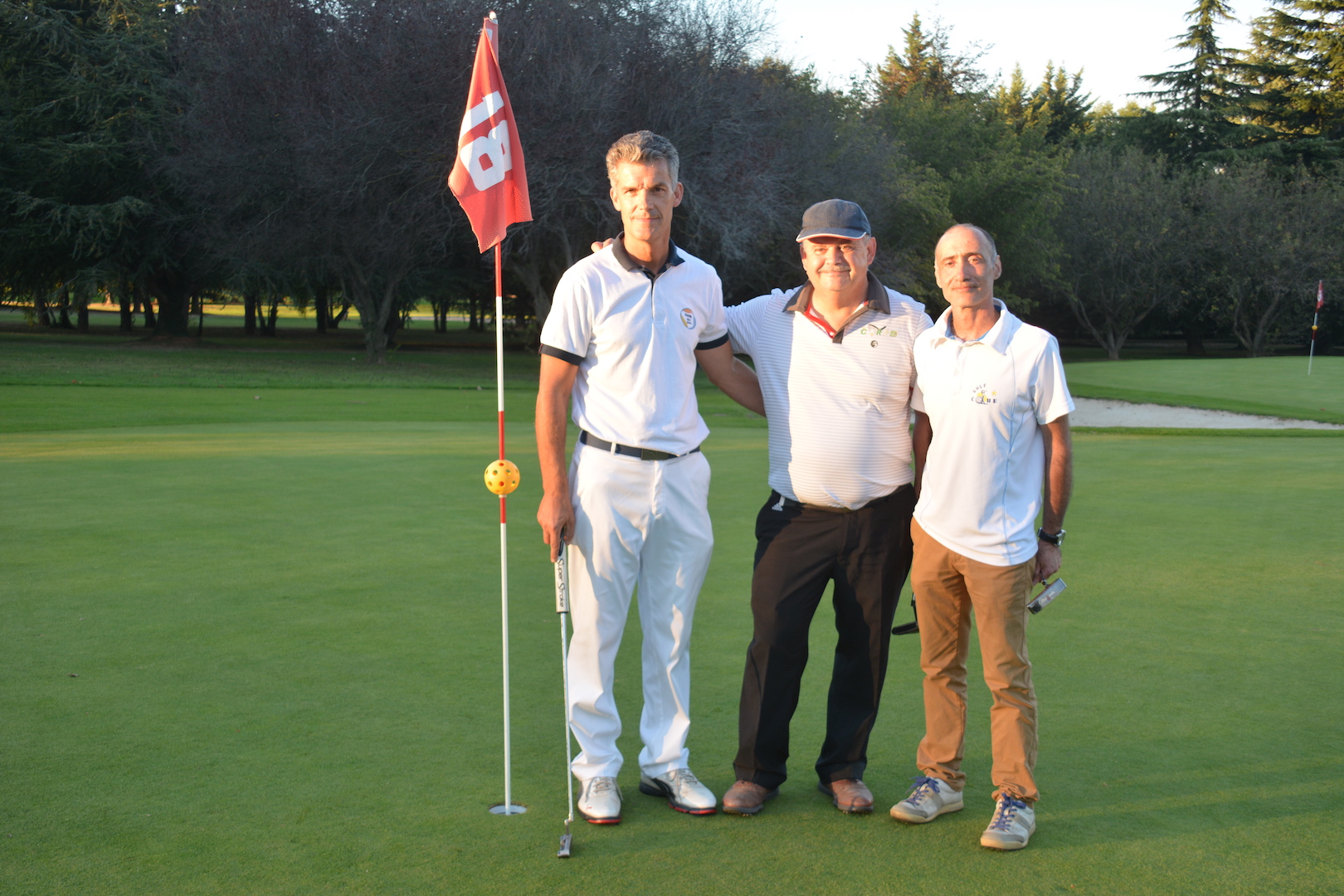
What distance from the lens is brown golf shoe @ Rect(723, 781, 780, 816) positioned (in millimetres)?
3137

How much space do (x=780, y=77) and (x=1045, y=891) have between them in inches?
1145

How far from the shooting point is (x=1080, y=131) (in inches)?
2125

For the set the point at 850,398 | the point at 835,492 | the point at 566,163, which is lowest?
the point at 835,492

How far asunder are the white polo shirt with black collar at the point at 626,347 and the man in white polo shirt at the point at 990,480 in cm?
69

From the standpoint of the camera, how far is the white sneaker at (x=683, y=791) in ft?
10.4

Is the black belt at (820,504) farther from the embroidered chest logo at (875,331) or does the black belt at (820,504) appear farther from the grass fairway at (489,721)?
the grass fairway at (489,721)

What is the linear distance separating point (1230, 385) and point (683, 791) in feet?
80.8

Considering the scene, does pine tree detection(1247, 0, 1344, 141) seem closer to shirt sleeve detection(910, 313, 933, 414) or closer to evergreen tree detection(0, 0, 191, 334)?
evergreen tree detection(0, 0, 191, 334)

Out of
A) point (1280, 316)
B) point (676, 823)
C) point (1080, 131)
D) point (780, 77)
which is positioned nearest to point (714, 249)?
point (780, 77)

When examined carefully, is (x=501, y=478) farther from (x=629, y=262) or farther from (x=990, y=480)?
(x=990, y=480)

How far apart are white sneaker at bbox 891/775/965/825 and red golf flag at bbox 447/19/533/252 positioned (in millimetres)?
2058

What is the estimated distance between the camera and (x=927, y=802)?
3092mm

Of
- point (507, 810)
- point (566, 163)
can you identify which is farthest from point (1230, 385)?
point (507, 810)

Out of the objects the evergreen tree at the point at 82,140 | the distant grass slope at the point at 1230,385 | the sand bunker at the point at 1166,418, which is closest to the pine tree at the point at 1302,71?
the distant grass slope at the point at 1230,385
